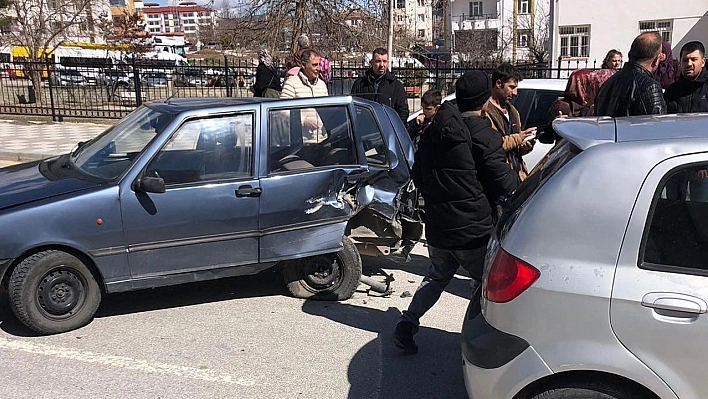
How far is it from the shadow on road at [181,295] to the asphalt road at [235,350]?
15 mm

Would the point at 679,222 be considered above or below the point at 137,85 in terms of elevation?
below

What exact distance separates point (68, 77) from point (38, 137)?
19.2 feet

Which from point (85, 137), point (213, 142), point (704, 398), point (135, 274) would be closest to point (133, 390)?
point (135, 274)

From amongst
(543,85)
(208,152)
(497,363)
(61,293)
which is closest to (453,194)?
(497,363)

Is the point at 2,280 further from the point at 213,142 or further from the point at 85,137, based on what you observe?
the point at 85,137

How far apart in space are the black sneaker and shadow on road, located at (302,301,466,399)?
0.08 m

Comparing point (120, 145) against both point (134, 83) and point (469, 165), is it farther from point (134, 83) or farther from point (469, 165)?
point (134, 83)

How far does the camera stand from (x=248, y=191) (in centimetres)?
452

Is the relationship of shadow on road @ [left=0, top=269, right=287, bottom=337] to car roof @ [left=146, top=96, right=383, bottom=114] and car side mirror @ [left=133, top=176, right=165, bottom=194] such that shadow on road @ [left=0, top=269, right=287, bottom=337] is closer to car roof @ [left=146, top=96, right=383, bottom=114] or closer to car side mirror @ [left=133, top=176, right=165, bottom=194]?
car side mirror @ [left=133, top=176, right=165, bottom=194]

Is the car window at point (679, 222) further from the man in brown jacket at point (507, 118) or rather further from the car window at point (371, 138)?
the car window at point (371, 138)

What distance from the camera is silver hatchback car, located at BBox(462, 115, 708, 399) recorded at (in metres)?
2.30

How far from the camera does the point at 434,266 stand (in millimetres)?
3994

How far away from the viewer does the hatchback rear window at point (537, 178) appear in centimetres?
261

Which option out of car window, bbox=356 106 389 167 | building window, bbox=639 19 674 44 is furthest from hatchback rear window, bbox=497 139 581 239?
building window, bbox=639 19 674 44
